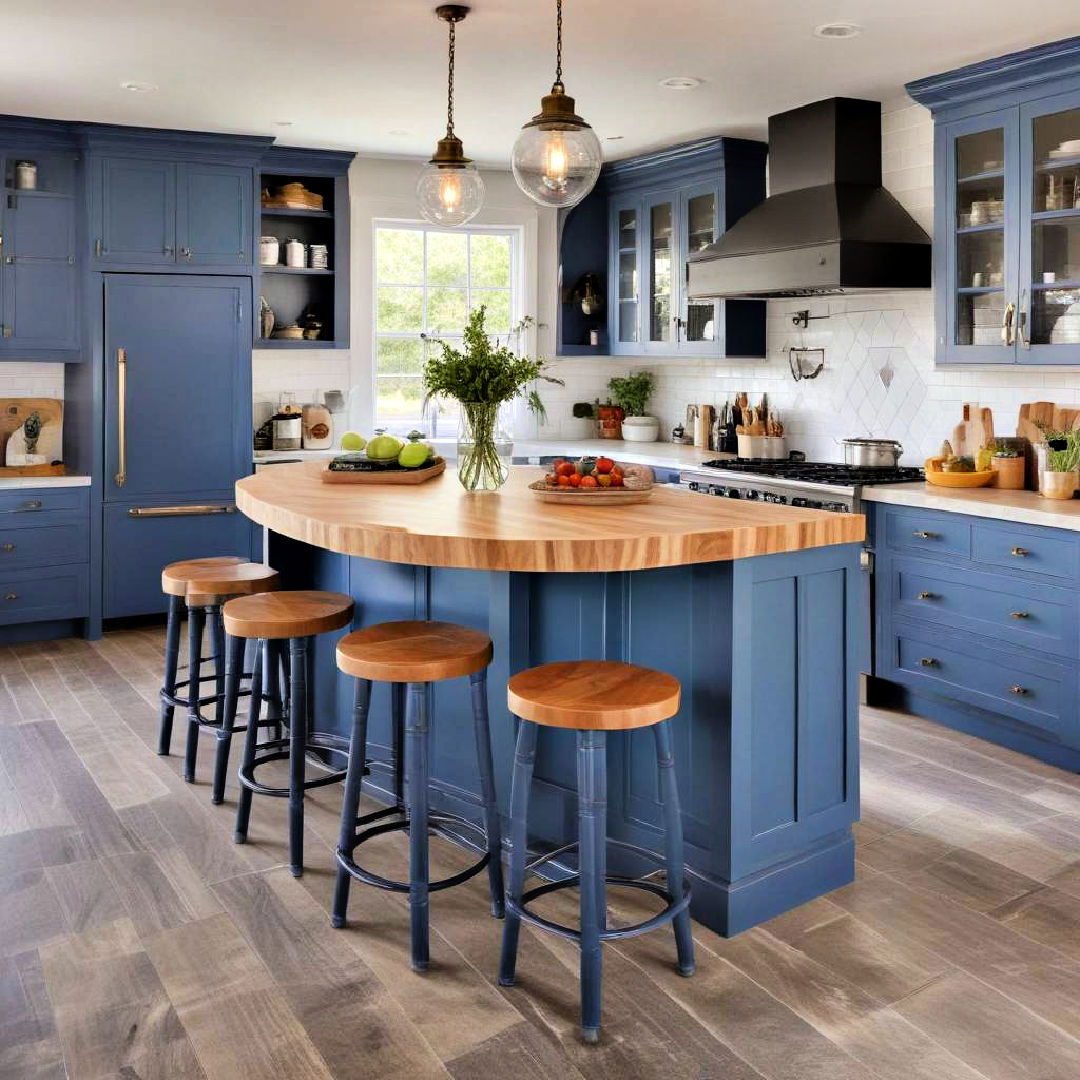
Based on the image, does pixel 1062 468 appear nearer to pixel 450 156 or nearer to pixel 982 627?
pixel 982 627

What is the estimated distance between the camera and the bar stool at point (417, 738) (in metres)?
2.77

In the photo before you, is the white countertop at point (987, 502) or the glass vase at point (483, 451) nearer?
the glass vase at point (483, 451)

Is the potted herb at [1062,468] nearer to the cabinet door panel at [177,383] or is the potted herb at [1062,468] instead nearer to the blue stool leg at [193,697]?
the blue stool leg at [193,697]

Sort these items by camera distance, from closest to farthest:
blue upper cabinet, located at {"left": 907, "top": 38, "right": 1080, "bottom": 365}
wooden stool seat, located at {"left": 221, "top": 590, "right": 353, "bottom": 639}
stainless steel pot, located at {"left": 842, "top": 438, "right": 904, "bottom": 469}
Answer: wooden stool seat, located at {"left": 221, "top": 590, "right": 353, "bottom": 639} < blue upper cabinet, located at {"left": 907, "top": 38, "right": 1080, "bottom": 365} < stainless steel pot, located at {"left": 842, "top": 438, "right": 904, "bottom": 469}

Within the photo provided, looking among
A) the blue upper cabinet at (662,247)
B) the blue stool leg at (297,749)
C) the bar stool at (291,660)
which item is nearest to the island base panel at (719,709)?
the bar stool at (291,660)

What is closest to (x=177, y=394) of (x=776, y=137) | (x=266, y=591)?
(x=266, y=591)

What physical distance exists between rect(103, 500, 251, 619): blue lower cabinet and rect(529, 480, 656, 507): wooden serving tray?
371cm

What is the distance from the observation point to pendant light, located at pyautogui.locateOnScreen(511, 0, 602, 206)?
3.33 m

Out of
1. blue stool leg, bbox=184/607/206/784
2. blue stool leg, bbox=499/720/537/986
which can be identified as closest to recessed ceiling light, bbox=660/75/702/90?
blue stool leg, bbox=184/607/206/784

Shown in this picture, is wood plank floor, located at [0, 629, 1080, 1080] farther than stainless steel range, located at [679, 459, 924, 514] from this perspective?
No

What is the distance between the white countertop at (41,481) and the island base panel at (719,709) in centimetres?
349

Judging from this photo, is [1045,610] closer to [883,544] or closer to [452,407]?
[883,544]

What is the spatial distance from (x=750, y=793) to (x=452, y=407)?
4.63 metres

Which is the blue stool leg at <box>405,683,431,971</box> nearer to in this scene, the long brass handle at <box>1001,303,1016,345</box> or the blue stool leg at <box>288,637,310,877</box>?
the blue stool leg at <box>288,637,310,877</box>
